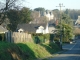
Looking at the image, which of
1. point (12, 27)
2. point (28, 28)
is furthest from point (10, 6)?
point (28, 28)

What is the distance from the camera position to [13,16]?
50.5m

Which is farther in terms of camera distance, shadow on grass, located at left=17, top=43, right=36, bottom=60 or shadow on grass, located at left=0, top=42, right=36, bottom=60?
shadow on grass, located at left=17, top=43, right=36, bottom=60

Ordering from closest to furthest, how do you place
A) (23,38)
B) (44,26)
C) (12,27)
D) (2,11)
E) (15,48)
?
1. (15,48)
2. (23,38)
3. (2,11)
4. (12,27)
5. (44,26)

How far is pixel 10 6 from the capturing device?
50.3m

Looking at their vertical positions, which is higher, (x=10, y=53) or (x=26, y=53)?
(x=10, y=53)

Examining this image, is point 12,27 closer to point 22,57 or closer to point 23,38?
point 23,38

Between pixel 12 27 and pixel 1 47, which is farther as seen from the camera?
pixel 12 27

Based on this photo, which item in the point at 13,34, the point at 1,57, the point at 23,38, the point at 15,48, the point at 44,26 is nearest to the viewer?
the point at 1,57

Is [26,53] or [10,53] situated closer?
[10,53]

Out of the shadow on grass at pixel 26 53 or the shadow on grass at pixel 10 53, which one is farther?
the shadow on grass at pixel 26 53

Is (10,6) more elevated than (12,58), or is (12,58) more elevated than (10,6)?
(10,6)

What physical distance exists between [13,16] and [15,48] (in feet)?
70.0

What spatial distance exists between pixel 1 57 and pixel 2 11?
26.2 m

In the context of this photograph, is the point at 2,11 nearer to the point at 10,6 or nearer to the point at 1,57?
the point at 10,6
